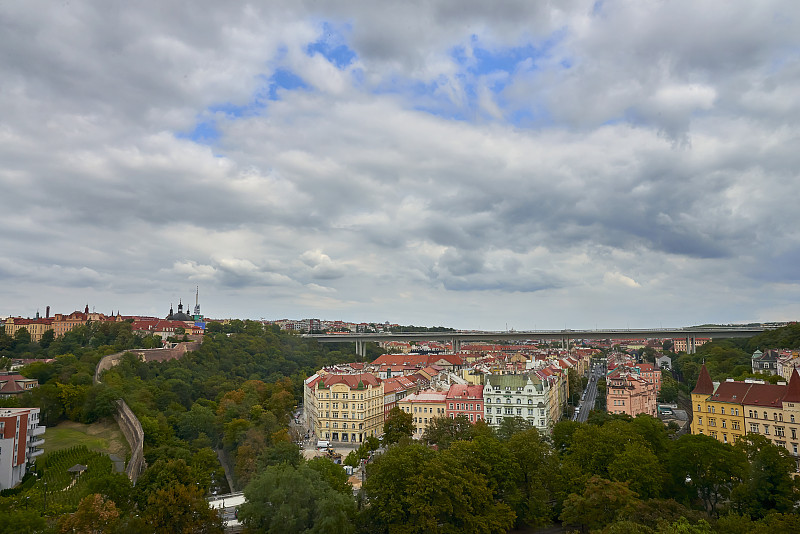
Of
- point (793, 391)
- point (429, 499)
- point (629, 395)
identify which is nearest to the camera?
point (429, 499)

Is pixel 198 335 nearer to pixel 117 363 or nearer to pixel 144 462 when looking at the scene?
pixel 117 363

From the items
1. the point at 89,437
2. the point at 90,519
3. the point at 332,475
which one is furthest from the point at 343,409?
the point at 90,519

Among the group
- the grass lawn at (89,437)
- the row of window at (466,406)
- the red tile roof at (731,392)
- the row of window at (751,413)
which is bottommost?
the grass lawn at (89,437)

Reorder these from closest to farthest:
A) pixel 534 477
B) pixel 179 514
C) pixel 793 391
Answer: pixel 179 514, pixel 534 477, pixel 793 391

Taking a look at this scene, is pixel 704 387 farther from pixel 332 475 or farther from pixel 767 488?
pixel 332 475

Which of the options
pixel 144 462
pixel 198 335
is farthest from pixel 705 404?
pixel 198 335

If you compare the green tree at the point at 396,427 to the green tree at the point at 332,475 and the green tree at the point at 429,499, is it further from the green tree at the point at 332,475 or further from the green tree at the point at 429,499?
the green tree at the point at 429,499

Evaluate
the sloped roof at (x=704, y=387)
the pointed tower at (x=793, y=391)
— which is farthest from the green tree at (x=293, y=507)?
the sloped roof at (x=704, y=387)
